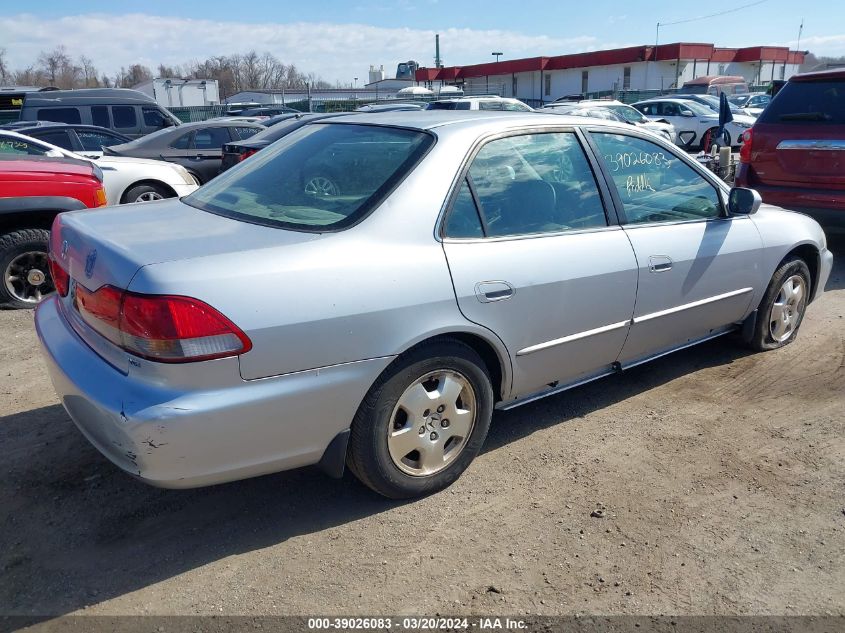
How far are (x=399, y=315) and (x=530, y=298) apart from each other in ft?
2.42

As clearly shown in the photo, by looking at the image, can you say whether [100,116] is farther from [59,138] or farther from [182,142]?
[182,142]

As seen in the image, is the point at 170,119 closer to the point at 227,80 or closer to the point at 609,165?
the point at 609,165

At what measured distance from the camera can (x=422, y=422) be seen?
10.1 feet

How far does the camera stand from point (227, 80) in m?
85.4

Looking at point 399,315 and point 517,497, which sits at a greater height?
point 399,315

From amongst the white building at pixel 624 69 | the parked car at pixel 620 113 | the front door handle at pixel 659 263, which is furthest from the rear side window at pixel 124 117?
the white building at pixel 624 69

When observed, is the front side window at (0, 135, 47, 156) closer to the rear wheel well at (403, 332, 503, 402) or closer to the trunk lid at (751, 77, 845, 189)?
the rear wheel well at (403, 332, 503, 402)

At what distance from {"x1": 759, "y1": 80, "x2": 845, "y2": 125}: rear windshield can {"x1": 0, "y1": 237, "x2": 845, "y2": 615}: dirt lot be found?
396 centimetres

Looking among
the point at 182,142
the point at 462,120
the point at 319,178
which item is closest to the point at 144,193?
the point at 182,142

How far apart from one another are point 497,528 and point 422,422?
1.79ft

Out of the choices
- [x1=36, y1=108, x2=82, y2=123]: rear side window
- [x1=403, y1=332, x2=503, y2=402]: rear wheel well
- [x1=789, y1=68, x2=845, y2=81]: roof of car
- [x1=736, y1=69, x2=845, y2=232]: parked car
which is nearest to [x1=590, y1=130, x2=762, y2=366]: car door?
[x1=403, y1=332, x2=503, y2=402]: rear wheel well

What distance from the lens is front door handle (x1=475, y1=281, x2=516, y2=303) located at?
3.08 meters

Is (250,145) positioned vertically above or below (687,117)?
above

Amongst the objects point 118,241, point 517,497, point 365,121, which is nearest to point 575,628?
point 517,497
